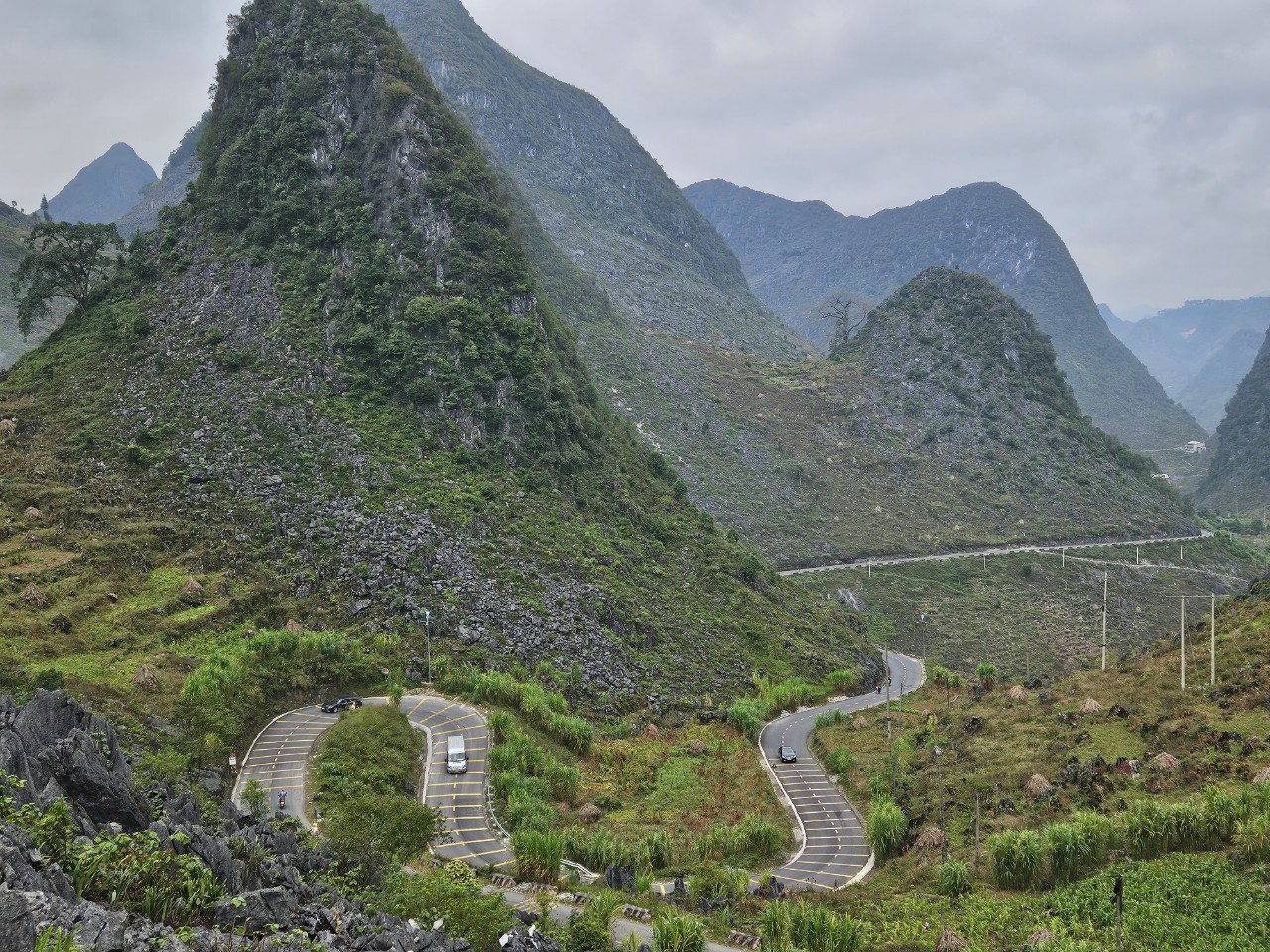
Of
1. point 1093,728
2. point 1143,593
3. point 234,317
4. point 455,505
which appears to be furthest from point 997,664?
point 234,317

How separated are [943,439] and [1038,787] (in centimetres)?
10421

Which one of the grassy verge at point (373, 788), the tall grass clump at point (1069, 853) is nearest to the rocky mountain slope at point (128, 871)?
the grassy verge at point (373, 788)

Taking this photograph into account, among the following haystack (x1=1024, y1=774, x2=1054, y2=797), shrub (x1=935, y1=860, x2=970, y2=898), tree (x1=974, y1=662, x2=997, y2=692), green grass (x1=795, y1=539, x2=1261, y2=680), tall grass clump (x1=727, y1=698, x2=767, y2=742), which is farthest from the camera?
green grass (x1=795, y1=539, x2=1261, y2=680)

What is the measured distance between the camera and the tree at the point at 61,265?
213ft

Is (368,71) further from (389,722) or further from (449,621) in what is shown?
(389,722)

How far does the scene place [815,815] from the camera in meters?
39.6

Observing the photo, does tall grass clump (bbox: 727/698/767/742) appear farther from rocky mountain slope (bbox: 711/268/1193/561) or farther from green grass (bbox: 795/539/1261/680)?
rocky mountain slope (bbox: 711/268/1193/561)

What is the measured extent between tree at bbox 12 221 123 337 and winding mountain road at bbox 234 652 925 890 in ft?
162

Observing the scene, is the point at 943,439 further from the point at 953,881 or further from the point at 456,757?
the point at 456,757

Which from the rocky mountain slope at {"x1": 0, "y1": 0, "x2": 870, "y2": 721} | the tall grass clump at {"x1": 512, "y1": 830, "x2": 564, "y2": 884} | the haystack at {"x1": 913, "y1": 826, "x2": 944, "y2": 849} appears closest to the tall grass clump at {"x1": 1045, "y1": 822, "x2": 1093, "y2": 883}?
the haystack at {"x1": 913, "y1": 826, "x2": 944, "y2": 849}

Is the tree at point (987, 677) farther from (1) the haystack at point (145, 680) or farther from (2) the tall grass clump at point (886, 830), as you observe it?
(1) the haystack at point (145, 680)

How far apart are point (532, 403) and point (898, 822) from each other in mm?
44668

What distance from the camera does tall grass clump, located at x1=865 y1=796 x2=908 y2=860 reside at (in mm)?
33062

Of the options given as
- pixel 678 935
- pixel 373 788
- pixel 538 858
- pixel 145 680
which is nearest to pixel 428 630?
pixel 373 788
